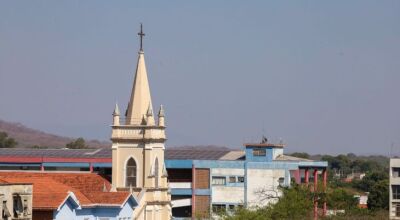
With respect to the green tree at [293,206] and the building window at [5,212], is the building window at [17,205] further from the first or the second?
the green tree at [293,206]

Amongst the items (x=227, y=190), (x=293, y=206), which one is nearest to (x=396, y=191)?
(x=227, y=190)

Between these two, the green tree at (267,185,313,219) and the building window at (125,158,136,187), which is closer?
the green tree at (267,185,313,219)

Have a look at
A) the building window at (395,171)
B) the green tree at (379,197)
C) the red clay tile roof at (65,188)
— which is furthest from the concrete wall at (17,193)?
the green tree at (379,197)

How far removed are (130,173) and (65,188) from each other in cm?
2004

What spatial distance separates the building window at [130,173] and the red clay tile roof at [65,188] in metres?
1.57

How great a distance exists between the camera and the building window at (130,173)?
97.5m

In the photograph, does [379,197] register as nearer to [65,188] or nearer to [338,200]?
[338,200]

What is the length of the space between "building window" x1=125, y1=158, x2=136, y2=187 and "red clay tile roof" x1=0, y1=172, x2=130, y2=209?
1.57 m

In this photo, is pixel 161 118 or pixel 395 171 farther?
pixel 395 171

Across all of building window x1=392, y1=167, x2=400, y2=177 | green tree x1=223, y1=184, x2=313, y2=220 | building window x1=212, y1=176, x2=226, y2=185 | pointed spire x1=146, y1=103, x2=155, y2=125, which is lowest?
green tree x1=223, y1=184, x2=313, y2=220

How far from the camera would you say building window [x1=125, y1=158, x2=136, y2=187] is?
3837 inches

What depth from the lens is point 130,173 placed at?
9812 centimetres

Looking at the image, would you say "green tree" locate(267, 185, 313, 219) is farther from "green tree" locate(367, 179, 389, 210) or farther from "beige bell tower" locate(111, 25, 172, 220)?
"green tree" locate(367, 179, 389, 210)

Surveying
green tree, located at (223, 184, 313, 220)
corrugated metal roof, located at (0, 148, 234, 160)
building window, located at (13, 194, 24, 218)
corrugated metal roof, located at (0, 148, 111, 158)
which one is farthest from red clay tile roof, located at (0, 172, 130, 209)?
corrugated metal roof, located at (0, 148, 111, 158)
